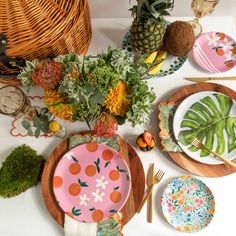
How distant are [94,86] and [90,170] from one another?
0.89 ft

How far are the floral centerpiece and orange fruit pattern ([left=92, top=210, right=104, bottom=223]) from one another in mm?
255

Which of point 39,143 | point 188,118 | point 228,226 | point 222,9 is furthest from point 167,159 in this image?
point 222,9

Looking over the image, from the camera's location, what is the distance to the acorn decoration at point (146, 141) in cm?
78

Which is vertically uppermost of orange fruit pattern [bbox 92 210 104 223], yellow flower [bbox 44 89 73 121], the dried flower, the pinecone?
the pinecone

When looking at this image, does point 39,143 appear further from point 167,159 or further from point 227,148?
point 227,148

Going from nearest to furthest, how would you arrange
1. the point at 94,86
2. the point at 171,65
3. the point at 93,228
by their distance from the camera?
the point at 94,86, the point at 93,228, the point at 171,65

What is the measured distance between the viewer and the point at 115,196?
30.0 inches

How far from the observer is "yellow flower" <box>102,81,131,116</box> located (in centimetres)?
63

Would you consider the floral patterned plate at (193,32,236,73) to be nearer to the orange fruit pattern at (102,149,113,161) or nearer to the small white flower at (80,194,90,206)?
the orange fruit pattern at (102,149,113,161)

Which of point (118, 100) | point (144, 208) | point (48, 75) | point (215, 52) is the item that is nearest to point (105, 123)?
point (118, 100)

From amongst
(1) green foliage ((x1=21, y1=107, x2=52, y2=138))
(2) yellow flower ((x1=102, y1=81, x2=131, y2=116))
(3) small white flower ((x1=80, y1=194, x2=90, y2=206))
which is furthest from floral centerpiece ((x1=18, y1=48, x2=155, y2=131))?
(3) small white flower ((x1=80, y1=194, x2=90, y2=206))

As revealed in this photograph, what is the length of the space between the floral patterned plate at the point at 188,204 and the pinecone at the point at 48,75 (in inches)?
15.9

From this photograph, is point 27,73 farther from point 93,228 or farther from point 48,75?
point 93,228

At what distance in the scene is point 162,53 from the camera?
2.84ft
